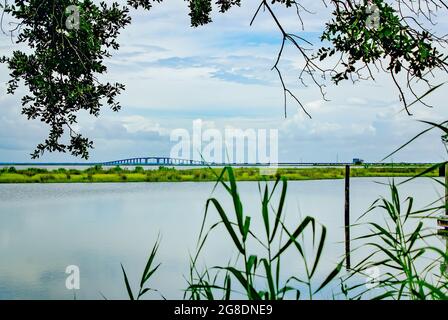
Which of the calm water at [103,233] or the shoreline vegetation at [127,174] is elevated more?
the shoreline vegetation at [127,174]

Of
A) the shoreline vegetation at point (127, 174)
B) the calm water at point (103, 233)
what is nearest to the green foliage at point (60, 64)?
the calm water at point (103, 233)

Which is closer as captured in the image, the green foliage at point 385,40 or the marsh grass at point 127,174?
the green foliage at point 385,40

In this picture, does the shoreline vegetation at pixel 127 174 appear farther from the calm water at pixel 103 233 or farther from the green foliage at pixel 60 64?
the green foliage at pixel 60 64

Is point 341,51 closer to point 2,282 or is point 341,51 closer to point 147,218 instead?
point 2,282

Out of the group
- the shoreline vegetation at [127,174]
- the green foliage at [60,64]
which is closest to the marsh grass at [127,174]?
the shoreline vegetation at [127,174]

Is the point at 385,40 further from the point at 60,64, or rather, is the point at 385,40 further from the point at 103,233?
the point at 103,233

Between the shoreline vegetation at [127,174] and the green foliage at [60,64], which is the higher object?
the green foliage at [60,64]

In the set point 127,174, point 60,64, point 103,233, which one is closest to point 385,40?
point 60,64

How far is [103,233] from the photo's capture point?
247 inches

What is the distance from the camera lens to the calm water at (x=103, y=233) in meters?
4.64

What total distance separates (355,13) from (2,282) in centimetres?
300

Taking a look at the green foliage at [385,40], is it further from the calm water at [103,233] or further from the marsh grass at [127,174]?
the marsh grass at [127,174]

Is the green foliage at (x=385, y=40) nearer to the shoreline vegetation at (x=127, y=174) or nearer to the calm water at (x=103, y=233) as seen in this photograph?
the calm water at (x=103, y=233)

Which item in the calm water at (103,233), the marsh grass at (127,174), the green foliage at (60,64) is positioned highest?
the green foliage at (60,64)
